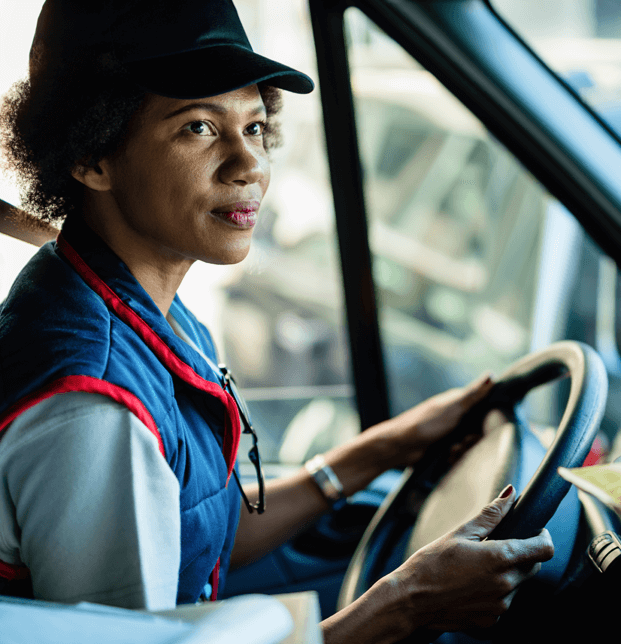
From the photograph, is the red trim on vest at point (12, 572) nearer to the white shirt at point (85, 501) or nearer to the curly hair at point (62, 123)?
the white shirt at point (85, 501)

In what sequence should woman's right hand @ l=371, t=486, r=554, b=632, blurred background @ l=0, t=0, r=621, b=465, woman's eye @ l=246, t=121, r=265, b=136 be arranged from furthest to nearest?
blurred background @ l=0, t=0, r=621, b=465 < woman's eye @ l=246, t=121, r=265, b=136 < woman's right hand @ l=371, t=486, r=554, b=632

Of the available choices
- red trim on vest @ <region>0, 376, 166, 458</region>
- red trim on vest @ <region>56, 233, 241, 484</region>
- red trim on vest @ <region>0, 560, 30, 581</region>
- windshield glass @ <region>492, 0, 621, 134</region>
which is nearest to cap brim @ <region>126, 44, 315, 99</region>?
red trim on vest @ <region>56, 233, 241, 484</region>

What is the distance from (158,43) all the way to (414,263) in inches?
151

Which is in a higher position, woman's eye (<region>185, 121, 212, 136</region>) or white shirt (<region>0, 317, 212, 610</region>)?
woman's eye (<region>185, 121, 212, 136</region>)

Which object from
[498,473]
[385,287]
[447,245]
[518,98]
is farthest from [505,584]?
[447,245]

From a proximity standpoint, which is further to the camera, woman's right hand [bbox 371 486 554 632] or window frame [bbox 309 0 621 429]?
window frame [bbox 309 0 621 429]

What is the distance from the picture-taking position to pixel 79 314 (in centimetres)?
82

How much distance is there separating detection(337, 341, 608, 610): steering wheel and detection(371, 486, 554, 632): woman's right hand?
23 millimetres

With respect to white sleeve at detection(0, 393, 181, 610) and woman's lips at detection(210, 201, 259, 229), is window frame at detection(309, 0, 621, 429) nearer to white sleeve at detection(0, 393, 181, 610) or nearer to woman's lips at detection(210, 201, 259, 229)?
woman's lips at detection(210, 201, 259, 229)

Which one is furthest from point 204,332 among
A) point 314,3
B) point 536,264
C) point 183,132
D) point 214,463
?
point 536,264

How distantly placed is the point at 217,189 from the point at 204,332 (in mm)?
423

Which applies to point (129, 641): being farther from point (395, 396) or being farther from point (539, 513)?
point (395, 396)

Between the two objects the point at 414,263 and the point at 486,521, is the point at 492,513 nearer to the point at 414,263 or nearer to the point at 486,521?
the point at 486,521

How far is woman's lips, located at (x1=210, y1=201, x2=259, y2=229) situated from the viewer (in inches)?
35.8
